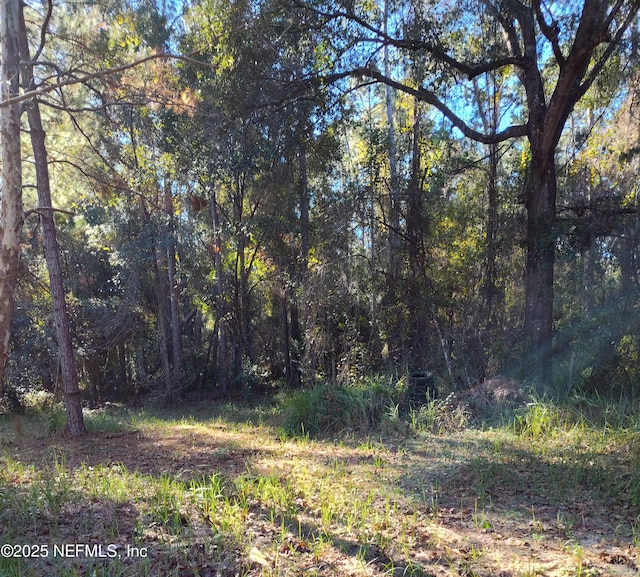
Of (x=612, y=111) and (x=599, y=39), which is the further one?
(x=612, y=111)

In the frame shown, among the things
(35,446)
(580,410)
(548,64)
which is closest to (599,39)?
(548,64)

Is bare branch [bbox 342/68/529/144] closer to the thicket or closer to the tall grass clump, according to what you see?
the thicket

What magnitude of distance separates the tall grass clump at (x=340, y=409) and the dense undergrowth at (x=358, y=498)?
0.54 ft

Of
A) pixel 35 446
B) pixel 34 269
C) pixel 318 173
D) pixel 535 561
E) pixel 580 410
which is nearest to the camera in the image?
pixel 535 561

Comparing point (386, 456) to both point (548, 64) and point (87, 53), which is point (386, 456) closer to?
point (87, 53)

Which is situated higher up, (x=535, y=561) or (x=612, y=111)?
(x=612, y=111)

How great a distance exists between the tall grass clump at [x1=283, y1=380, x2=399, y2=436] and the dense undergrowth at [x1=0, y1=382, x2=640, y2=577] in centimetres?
16

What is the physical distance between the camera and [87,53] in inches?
318

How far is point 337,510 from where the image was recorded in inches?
168

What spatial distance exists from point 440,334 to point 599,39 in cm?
633

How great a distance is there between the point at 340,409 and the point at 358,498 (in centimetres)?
377

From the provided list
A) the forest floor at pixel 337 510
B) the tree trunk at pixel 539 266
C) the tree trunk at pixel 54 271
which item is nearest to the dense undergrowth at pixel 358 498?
the forest floor at pixel 337 510

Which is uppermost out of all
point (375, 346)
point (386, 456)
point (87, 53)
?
point (87, 53)

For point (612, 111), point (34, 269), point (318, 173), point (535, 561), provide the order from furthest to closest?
point (34, 269)
point (318, 173)
point (612, 111)
point (535, 561)
